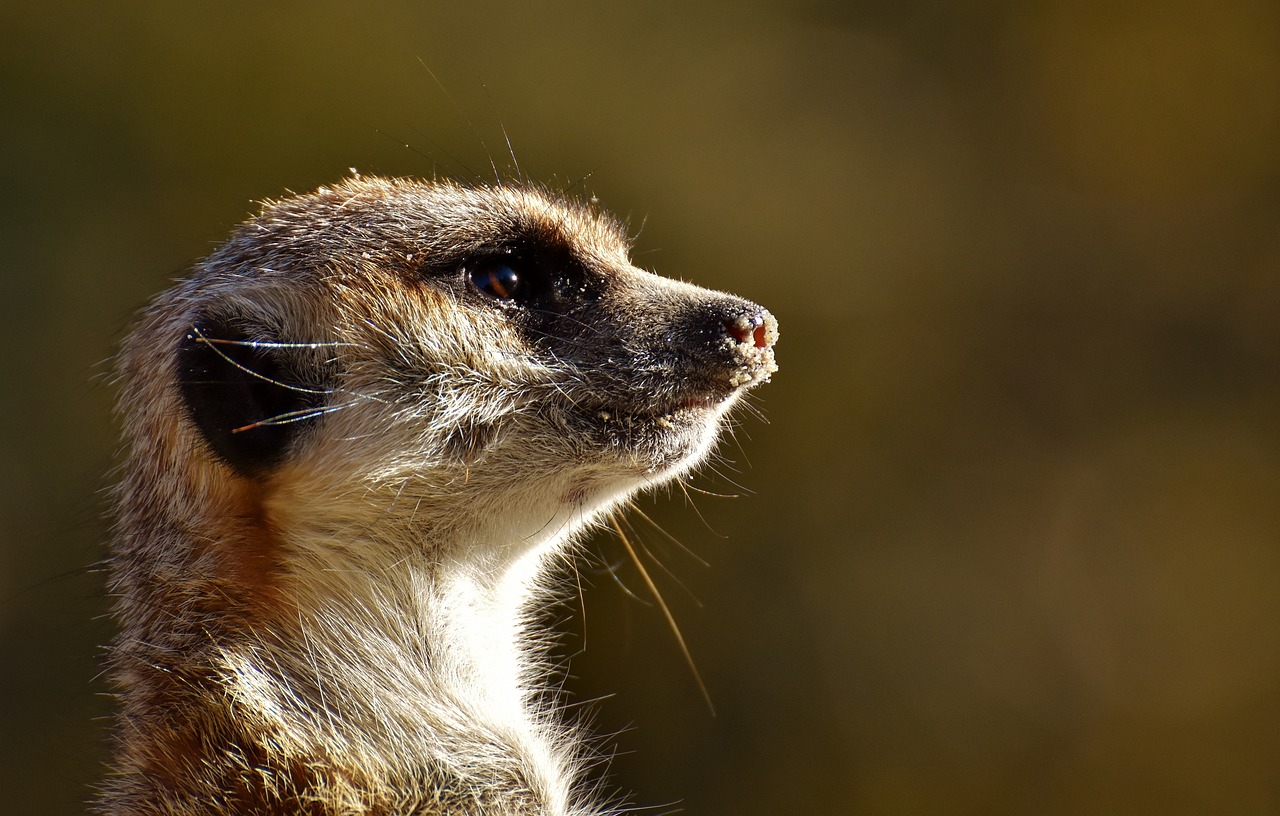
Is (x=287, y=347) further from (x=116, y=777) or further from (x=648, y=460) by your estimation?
(x=116, y=777)

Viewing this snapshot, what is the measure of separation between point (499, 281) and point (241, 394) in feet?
1.35

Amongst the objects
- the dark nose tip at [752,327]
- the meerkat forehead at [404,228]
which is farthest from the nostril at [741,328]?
the meerkat forehead at [404,228]

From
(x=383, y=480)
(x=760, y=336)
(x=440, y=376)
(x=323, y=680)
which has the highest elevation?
(x=760, y=336)

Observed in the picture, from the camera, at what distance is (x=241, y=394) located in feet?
5.20

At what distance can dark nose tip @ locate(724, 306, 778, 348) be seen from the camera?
1649 mm

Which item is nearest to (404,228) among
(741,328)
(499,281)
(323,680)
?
(499,281)

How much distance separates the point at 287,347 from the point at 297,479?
0.63 ft

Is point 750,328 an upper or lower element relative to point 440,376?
upper

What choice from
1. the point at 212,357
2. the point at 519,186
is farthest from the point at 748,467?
the point at 212,357

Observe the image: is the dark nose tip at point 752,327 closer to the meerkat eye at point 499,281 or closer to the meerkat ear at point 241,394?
the meerkat eye at point 499,281

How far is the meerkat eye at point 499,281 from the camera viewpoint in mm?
1736

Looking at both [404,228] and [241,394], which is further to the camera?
[404,228]

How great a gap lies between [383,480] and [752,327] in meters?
0.57

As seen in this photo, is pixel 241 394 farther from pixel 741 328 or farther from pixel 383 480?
pixel 741 328
